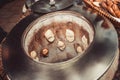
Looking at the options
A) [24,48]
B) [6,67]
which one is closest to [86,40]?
[24,48]

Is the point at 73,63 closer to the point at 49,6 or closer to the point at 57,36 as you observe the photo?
the point at 57,36

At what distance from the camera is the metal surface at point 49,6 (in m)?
3.65

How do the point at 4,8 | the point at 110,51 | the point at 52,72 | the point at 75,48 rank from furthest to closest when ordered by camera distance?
1. the point at 4,8
2. the point at 75,48
3. the point at 110,51
4. the point at 52,72

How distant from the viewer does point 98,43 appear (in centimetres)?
281

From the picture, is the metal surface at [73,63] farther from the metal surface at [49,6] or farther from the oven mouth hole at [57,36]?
the metal surface at [49,6]

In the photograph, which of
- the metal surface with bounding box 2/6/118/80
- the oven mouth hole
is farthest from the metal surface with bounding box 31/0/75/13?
the metal surface with bounding box 2/6/118/80

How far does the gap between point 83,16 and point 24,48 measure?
3.38 ft

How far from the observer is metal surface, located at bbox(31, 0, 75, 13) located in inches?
144

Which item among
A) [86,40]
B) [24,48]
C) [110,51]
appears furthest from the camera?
[86,40]

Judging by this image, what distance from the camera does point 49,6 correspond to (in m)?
3.73

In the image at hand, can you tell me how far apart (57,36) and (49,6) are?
58cm

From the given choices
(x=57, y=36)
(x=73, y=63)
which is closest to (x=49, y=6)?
(x=57, y=36)

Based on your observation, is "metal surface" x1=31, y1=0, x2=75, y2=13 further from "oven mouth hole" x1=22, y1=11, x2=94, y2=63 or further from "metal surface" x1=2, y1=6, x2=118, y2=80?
"metal surface" x1=2, y1=6, x2=118, y2=80

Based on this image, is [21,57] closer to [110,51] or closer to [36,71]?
[36,71]
